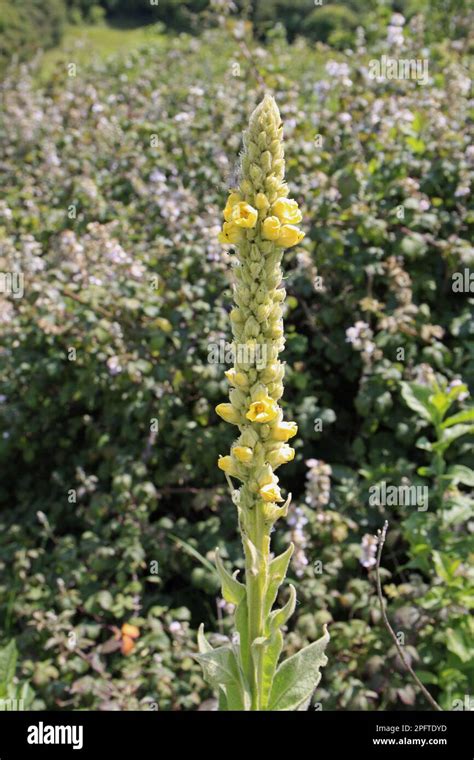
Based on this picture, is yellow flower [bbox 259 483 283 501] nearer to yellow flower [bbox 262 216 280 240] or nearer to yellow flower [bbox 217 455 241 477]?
yellow flower [bbox 217 455 241 477]

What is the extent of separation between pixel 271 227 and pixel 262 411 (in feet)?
1.17

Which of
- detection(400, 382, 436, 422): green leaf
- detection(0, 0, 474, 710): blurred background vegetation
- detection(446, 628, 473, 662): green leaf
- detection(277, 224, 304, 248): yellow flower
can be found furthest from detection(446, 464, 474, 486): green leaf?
detection(277, 224, 304, 248): yellow flower

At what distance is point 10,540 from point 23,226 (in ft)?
7.97

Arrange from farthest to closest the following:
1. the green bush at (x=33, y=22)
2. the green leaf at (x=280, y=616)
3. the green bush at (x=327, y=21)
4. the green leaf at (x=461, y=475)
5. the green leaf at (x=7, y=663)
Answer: the green bush at (x=33, y=22), the green bush at (x=327, y=21), the green leaf at (x=461, y=475), the green leaf at (x=7, y=663), the green leaf at (x=280, y=616)

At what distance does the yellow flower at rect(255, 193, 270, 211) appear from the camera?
146cm

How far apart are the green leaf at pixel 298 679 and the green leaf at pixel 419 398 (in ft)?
4.70

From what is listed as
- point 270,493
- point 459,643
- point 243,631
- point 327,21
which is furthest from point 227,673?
point 327,21

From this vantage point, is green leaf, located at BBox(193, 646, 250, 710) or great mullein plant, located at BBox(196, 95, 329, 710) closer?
great mullein plant, located at BBox(196, 95, 329, 710)

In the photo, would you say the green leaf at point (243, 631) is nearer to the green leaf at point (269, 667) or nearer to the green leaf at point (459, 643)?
the green leaf at point (269, 667)

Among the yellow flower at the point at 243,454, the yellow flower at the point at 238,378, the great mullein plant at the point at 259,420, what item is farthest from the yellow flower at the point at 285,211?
the yellow flower at the point at 243,454

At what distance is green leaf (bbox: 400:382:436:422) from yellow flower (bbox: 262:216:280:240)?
1697 millimetres

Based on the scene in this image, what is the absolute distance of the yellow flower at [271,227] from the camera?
4.79 ft

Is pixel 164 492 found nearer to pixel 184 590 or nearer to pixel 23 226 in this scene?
pixel 184 590

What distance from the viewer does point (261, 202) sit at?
1462mm
